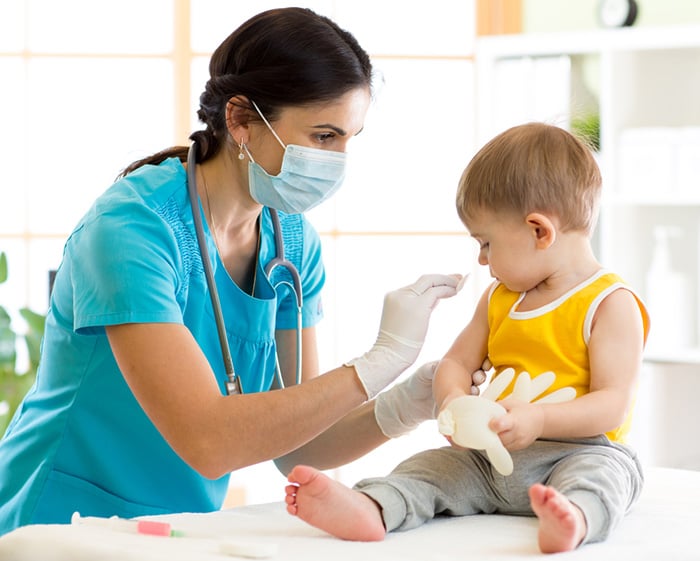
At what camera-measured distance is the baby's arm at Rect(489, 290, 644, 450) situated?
1.23 metres

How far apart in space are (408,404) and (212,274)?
0.36 m

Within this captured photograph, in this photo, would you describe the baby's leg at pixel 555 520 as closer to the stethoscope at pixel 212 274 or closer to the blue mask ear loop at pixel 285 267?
the stethoscope at pixel 212 274

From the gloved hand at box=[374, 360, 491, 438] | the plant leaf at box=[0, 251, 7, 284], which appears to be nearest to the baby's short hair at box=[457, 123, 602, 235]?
the gloved hand at box=[374, 360, 491, 438]

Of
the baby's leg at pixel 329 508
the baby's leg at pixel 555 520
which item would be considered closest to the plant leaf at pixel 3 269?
the baby's leg at pixel 329 508

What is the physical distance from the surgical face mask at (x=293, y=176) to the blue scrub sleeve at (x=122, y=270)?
201mm

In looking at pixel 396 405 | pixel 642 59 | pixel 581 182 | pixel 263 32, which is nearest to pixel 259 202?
pixel 263 32

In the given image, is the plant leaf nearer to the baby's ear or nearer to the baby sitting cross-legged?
the baby sitting cross-legged

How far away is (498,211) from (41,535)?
700 mm

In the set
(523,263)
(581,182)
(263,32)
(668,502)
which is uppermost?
(263,32)

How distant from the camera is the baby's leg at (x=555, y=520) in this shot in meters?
1.09

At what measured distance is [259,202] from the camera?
162 cm

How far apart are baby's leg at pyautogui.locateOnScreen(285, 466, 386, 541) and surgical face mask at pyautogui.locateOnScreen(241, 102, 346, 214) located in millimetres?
560

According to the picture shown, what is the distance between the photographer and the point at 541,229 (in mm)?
1386

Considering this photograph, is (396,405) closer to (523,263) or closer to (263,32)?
(523,263)
